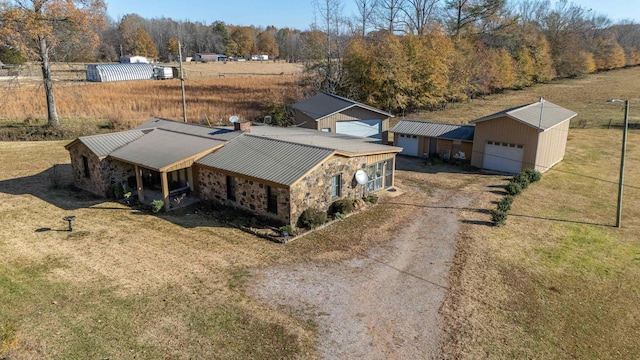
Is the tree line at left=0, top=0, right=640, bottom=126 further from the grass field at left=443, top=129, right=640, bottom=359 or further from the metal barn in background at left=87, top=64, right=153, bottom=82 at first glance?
the grass field at left=443, top=129, right=640, bottom=359

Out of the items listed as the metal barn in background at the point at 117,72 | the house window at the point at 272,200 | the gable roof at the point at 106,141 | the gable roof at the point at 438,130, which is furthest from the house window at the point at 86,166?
the metal barn in background at the point at 117,72

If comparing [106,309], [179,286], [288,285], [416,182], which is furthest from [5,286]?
[416,182]

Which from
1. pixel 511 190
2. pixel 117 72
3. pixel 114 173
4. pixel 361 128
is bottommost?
pixel 511 190

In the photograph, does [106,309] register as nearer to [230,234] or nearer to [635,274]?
[230,234]

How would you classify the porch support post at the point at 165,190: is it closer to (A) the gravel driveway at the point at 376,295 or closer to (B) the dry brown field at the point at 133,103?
(A) the gravel driveway at the point at 376,295

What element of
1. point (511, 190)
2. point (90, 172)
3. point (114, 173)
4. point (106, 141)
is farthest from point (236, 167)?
point (511, 190)

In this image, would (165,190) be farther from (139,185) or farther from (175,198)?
(139,185)
